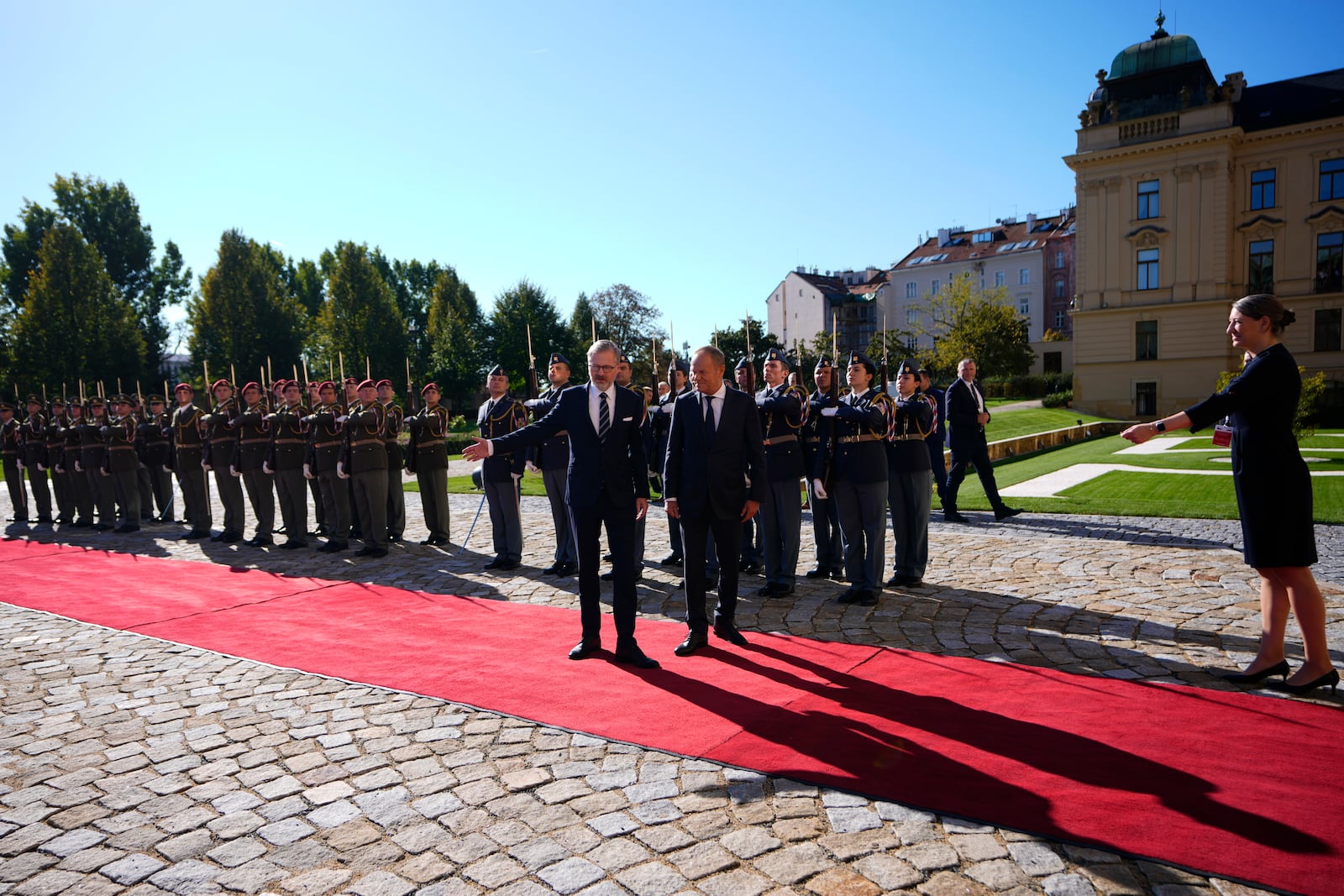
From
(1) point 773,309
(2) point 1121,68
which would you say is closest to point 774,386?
(2) point 1121,68

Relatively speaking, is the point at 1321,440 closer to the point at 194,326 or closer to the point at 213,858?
the point at 213,858

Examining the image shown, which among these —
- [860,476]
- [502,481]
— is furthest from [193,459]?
[860,476]

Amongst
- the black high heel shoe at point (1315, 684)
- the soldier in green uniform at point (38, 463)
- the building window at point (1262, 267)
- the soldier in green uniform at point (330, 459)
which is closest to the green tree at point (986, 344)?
the building window at point (1262, 267)

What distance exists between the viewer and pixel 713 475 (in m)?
5.97

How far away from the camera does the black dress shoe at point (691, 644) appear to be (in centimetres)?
582

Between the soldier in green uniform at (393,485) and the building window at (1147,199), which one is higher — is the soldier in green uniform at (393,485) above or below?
below

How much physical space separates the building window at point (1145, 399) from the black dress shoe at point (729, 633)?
37463 mm

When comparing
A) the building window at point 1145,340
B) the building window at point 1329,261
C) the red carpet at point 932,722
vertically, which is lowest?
the red carpet at point 932,722

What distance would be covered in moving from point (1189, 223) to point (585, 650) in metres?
39.4

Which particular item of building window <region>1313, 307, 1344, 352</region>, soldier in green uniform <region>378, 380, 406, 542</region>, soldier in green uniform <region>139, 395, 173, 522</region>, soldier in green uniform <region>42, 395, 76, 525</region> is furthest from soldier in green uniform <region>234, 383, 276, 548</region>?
building window <region>1313, 307, 1344, 352</region>

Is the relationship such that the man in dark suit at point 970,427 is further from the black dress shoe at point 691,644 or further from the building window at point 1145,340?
the building window at point 1145,340

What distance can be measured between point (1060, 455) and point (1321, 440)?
739 cm

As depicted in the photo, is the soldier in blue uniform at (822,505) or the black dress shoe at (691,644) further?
the soldier in blue uniform at (822,505)

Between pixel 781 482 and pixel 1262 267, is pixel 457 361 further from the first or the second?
pixel 781 482
